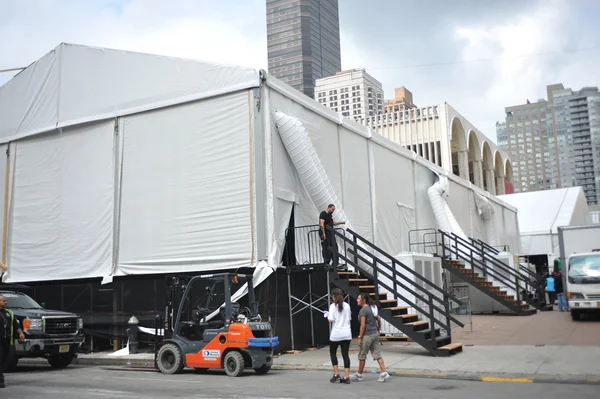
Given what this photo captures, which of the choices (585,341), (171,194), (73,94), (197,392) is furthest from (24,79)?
(585,341)

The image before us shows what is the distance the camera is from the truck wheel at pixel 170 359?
485 inches

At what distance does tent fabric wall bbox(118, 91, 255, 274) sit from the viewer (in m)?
15.9

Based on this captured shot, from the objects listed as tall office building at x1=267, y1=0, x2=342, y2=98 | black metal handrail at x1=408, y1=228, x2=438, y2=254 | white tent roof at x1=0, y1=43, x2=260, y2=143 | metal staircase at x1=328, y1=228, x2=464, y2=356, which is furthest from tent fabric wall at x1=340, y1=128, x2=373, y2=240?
tall office building at x1=267, y1=0, x2=342, y2=98

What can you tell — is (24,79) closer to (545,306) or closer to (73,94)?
(73,94)

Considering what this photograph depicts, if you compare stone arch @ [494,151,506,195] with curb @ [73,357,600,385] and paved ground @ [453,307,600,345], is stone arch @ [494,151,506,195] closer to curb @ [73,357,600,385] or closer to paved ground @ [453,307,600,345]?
paved ground @ [453,307,600,345]

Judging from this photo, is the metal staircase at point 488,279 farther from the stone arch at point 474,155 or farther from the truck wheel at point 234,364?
the stone arch at point 474,155

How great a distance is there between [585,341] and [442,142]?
38783mm

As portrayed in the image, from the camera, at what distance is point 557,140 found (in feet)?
499

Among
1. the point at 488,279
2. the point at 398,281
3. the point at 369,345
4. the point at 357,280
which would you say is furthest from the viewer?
the point at 488,279

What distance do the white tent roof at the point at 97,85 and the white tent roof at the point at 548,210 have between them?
36.0 meters

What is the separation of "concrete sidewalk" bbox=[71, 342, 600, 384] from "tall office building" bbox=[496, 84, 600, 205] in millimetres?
139211

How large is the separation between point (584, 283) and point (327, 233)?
30.6 feet

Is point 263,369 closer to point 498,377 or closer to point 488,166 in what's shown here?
point 498,377

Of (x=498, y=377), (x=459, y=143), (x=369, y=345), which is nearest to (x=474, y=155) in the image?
(x=459, y=143)
